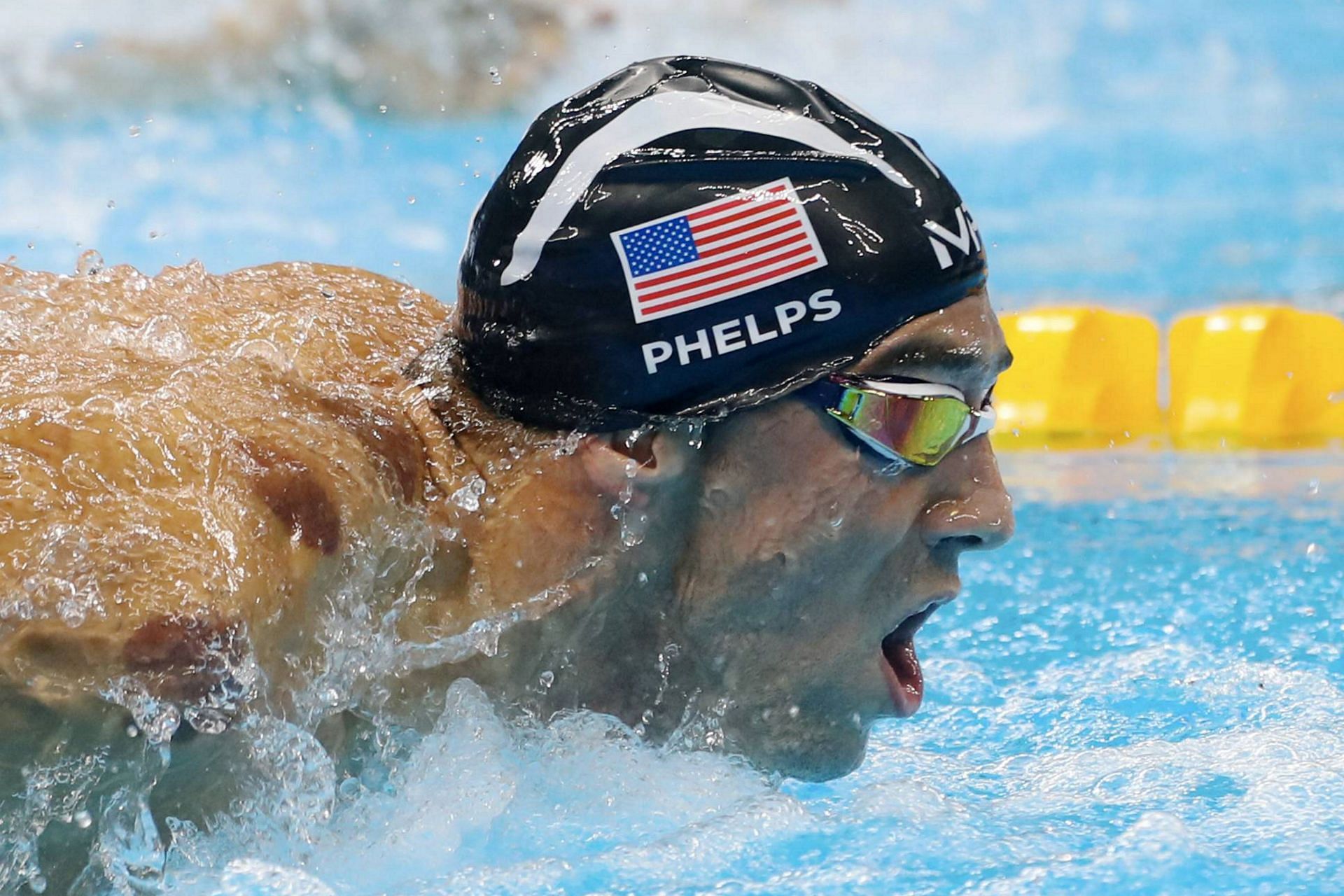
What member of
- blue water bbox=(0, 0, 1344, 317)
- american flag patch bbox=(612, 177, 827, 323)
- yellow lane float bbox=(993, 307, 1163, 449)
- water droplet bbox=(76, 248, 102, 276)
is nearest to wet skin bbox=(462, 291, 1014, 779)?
american flag patch bbox=(612, 177, 827, 323)

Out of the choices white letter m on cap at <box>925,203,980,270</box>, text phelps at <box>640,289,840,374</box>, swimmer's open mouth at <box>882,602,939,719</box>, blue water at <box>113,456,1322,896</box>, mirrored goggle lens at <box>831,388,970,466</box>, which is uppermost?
white letter m on cap at <box>925,203,980,270</box>

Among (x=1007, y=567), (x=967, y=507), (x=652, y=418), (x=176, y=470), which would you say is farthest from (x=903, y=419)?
(x=1007, y=567)

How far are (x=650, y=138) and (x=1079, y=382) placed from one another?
3073 millimetres

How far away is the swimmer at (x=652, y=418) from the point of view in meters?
1.61

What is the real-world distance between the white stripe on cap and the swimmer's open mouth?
522 mm

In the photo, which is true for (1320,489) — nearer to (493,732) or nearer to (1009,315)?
(1009,315)

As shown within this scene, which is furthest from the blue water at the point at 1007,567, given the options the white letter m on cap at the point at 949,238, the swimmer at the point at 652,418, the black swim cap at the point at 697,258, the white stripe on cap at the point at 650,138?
the white letter m on cap at the point at 949,238

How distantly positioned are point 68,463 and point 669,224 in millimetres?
644

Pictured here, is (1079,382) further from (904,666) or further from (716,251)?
(716,251)

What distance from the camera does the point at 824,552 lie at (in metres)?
1.71

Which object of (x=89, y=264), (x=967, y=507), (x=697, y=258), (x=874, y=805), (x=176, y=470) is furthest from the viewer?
(x=89, y=264)

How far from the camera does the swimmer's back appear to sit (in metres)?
1.31

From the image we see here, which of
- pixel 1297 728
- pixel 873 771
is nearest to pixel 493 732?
pixel 873 771

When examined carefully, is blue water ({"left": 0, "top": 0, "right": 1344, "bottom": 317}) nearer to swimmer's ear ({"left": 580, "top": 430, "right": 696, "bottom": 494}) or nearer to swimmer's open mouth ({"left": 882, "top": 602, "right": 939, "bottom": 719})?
swimmer's open mouth ({"left": 882, "top": 602, "right": 939, "bottom": 719})
